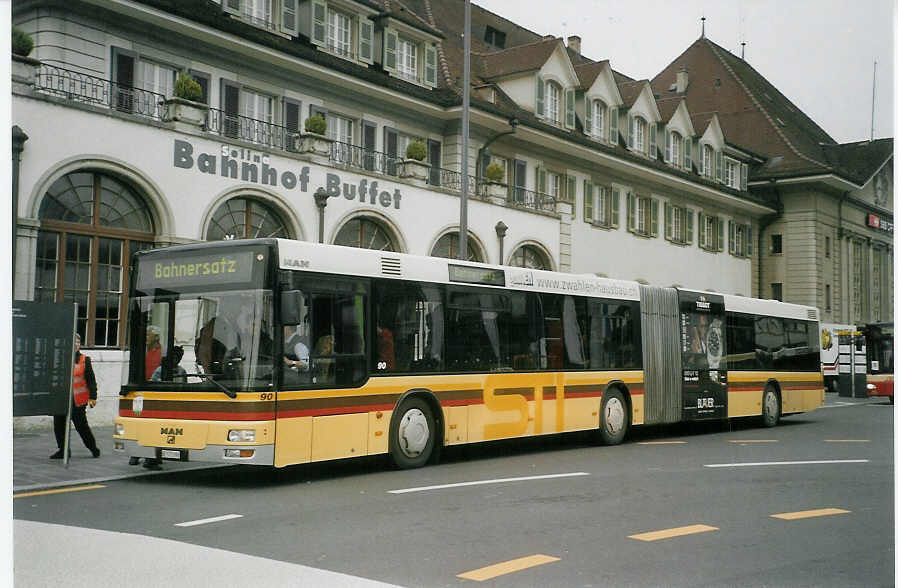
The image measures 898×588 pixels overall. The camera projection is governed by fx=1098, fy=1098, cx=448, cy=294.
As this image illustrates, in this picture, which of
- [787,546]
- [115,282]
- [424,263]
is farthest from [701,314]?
[787,546]

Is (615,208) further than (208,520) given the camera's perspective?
Yes

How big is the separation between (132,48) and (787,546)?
17.0m

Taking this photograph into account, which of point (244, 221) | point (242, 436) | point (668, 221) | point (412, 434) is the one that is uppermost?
point (244, 221)

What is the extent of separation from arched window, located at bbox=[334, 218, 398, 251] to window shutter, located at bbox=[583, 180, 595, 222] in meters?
7.82

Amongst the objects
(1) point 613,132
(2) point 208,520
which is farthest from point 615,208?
(2) point 208,520

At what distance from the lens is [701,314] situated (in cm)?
1905

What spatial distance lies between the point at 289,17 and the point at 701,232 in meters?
12.3

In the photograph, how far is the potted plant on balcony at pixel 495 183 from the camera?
29078 mm

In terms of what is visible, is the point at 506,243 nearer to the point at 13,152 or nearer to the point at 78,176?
the point at 78,176

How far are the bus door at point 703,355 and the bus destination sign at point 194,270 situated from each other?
373 inches

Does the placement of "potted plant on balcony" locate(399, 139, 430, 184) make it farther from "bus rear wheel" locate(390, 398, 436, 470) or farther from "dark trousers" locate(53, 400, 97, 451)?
"dark trousers" locate(53, 400, 97, 451)

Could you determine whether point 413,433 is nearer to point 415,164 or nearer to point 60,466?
point 60,466

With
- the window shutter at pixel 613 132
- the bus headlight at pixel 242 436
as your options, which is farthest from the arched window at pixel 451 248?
the bus headlight at pixel 242 436

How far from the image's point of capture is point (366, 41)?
27.3 m
